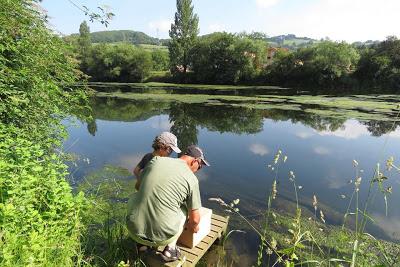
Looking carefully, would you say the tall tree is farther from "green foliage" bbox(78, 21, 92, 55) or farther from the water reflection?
the water reflection

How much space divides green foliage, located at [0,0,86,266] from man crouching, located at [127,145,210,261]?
0.66 m

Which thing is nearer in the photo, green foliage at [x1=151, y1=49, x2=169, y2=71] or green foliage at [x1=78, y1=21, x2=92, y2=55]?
green foliage at [x1=78, y1=21, x2=92, y2=55]

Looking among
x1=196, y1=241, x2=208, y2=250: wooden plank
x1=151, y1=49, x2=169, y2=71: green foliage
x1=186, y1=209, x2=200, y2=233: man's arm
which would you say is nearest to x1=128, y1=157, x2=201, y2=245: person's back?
x1=186, y1=209, x2=200, y2=233: man's arm

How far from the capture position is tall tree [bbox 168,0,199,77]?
4484 cm

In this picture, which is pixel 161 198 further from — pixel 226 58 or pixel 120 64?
pixel 120 64

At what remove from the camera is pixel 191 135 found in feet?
42.5

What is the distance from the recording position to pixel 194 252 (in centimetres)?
404

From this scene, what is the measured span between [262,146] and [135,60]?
38390 millimetres

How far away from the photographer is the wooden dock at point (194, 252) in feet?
11.8

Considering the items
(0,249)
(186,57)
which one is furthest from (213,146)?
(186,57)

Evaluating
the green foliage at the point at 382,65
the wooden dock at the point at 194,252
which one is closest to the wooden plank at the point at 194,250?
the wooden dock at the point at 194,252

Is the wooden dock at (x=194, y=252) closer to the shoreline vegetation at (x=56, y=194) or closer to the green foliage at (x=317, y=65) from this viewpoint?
the shoreline vegetation at (x=56, y=194)

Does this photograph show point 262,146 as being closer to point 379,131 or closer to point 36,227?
point 379,131

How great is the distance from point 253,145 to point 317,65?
92.5ft
